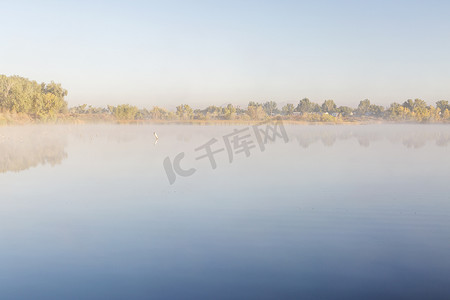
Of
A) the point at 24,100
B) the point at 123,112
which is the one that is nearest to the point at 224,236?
the point at 24,100

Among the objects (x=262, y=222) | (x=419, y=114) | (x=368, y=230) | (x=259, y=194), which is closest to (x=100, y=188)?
(x=259, y=194)

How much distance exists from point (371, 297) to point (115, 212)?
8037 mm

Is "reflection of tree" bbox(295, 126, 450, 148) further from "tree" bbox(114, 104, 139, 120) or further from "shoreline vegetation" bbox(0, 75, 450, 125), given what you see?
"tree" bbox(114, 104, 139, 120)

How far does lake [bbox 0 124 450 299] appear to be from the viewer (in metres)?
6.89

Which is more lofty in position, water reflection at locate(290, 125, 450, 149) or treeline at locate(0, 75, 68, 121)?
treeline at locate(0, 75, 68, 121)

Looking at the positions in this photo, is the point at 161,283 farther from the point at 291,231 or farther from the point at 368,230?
the point at 368,230

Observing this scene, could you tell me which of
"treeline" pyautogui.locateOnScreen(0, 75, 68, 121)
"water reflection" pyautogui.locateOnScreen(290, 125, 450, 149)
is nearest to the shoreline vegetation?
"treeline" pyautogui.locateOnScreen(0, 75, 68, 121)

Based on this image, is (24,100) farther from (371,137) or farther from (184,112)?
(184,112)

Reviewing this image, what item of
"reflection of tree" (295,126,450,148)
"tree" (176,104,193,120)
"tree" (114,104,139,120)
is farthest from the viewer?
"tree" (176,104,193,120)

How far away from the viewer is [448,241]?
9.17m

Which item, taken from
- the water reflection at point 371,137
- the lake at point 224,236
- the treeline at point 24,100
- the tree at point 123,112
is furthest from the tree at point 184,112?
the lake at point 224,236

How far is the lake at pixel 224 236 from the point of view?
271 inches

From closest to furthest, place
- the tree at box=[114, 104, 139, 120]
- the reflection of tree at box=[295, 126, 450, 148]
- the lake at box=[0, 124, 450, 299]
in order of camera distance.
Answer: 1. the lake at box=[0, 124, 450, 299]
2. the reflection of tree at box=[295, 126, 450, 148]
3. the tree at box=[114, 104, 139, 120]

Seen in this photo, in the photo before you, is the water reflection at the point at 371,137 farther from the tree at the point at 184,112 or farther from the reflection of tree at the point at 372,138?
the tree at the point at 184,112
